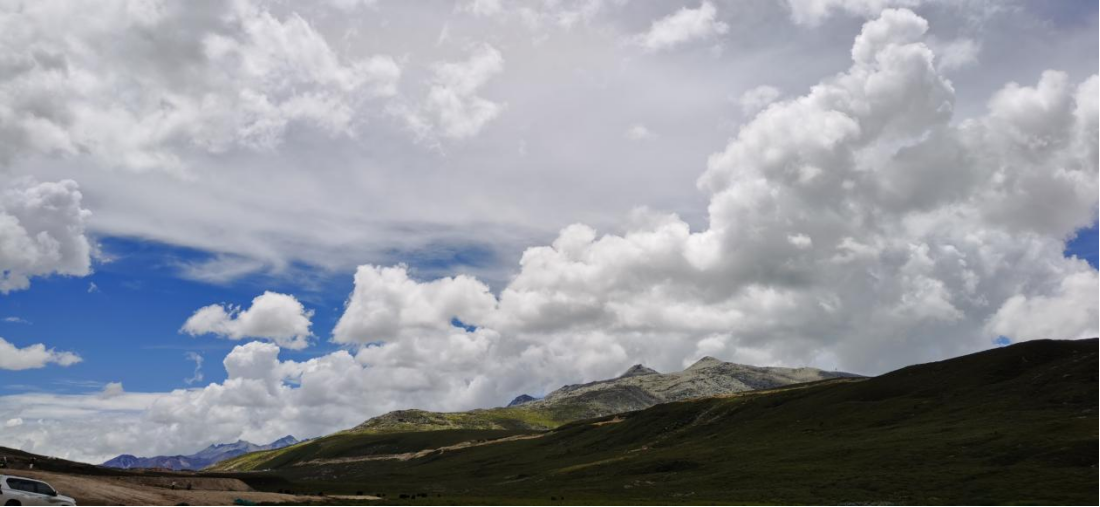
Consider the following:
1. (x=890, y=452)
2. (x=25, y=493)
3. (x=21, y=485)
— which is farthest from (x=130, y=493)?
(x=890, y=452)

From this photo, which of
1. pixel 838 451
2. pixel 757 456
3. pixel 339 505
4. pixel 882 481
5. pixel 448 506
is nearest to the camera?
pixel 339 505

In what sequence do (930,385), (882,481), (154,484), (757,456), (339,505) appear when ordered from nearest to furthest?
1. (339,505)
2. (154,484)
3. (882,481)
4. (757,456)
5. (930,385)

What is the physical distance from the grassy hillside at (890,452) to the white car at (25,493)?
4890cm

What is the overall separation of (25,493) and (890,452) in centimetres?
11660

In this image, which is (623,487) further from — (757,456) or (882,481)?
(882,481)

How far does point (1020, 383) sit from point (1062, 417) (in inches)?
1515

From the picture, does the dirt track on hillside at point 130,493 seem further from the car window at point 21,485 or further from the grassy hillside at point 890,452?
the grassy hillside at point 890,452

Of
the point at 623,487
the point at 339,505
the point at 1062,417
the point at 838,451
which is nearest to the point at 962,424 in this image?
the point at 1062,417

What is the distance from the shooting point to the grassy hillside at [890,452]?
93312mm

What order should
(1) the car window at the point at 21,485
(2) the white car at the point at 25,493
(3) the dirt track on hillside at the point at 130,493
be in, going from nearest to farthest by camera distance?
(2) the white car at the point at 25,493, (1) the car window at the point at 21,485, (3) the dirt track on hillside at the point at 130,493

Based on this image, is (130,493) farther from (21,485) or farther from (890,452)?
(890,452)

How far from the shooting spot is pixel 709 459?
14362 cm

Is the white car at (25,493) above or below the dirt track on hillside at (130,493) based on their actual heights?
above

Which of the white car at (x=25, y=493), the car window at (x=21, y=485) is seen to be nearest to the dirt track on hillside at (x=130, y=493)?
the white car at (x=25, y=493)
